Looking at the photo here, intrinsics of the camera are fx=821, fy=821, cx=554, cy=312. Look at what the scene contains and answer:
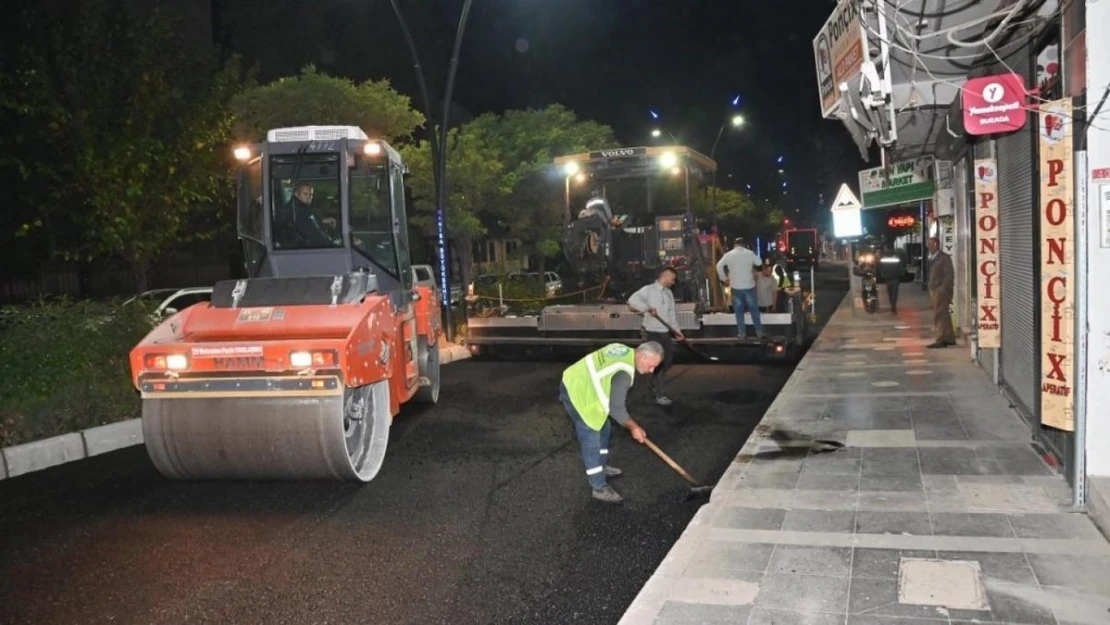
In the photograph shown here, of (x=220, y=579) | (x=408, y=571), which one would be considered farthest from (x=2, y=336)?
(x=408, y=571)

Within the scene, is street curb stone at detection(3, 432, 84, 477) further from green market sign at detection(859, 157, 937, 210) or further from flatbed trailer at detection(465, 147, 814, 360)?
green market sign at detection(859, 157, 937, 210)

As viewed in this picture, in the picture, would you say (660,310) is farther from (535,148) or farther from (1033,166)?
(535,148)

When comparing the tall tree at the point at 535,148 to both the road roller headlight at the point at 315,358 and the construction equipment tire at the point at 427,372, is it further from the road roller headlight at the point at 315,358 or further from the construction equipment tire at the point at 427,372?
the road roller headlight at the point at 315,358

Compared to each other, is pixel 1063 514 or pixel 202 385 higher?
pixel 202 385

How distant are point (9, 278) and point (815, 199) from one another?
3080 inches

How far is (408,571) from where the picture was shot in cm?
488

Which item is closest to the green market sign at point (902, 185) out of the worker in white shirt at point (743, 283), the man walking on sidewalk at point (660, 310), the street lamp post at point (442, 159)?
the worker in white shirt at point (743, 283)

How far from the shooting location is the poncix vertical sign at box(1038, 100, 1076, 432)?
4945 mm

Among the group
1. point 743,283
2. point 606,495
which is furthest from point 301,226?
point 743,283

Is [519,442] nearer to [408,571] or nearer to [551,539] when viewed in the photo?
[551,539]

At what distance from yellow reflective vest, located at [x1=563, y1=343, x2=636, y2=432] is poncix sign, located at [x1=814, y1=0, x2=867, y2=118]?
304cm

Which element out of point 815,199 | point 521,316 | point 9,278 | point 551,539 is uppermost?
point 815,199

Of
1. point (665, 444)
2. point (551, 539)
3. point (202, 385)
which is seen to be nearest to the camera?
point (551, 539)

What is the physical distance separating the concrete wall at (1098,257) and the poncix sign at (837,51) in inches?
67.5
